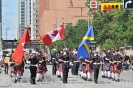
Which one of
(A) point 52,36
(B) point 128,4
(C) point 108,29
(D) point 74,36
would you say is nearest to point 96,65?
(B) point 128,4

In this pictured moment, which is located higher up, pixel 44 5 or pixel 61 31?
pixel 44 5

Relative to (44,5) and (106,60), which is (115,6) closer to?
(106,60)

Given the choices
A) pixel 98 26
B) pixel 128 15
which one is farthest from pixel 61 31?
pixel 98 26

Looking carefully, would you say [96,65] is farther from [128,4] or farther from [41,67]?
[128,4]

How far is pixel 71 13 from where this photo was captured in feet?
457

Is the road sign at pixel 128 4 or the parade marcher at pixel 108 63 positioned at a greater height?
the road sign at pixel 128 4

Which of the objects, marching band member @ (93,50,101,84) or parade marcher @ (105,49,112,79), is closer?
marching band member @ (93,50,101,84)

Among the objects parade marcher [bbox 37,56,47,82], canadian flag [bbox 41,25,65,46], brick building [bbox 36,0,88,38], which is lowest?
parade marcher [bbox 37,56,47,82]

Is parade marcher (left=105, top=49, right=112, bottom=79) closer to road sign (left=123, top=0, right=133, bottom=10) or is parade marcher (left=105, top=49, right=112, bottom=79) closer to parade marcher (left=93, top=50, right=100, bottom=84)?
parade marcher (left=93, top=50, right=100, bottom=84)

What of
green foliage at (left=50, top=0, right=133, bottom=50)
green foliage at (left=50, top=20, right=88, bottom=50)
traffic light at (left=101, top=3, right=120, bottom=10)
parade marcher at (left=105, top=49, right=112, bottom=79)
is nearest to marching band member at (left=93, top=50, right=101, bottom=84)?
parade marcher at (left=105, top=49, right=112, bottom=79)

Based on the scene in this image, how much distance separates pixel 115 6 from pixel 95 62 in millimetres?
5251

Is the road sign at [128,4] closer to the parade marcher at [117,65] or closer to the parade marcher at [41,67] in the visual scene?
the parade marcher at [117,65]

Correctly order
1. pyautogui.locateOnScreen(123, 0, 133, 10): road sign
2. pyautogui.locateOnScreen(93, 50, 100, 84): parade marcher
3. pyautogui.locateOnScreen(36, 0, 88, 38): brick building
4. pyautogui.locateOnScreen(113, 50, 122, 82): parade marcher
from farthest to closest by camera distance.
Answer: pyautogui.locateOnScreen(36, 0, 88, 38): brick building < pyautogui.locateOnScreen(123, 0, 133, 10): road sign < pyautogui.locateOnScreen(113, 50, 122, 82): parade marcher < pyautogui.locateOnScreen(93, 50, 100, 84): parade marcher

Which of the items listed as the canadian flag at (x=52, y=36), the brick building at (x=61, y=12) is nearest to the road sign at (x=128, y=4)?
the canadian flag at (x=52, y=36)
